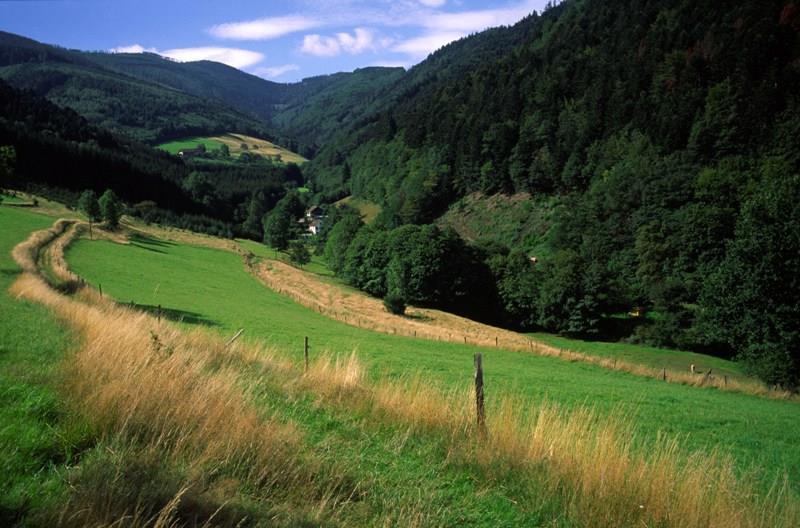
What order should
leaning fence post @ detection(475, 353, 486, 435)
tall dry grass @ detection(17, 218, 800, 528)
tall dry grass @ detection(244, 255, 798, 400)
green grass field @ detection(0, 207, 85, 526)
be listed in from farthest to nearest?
tall dry grass @ detection(244, 255, 798, 400) < leaning fence post @ detection(475, 353, 486, 435) < tall dry grass @ detection(17, 218, 800, 528) < green grass field @ detection(0, 207, 85, 526)

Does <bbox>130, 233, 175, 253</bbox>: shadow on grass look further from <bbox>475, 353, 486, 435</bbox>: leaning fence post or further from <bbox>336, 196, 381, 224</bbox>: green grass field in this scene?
<bbox>336, 196, 381, 224</bbox>: green grass field

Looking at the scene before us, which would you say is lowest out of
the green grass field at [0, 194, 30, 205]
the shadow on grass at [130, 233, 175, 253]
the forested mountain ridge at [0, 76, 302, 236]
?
the shadow on grass at [130, 233, 175, 253]

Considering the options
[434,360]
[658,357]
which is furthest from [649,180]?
[434,360]

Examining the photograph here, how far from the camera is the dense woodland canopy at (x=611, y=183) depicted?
3567 cm

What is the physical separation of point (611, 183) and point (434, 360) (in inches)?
2434

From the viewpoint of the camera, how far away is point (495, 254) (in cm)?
6588

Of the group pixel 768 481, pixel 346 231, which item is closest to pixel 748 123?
pixel 346 231

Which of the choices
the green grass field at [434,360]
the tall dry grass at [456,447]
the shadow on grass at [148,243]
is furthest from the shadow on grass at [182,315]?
the shadow on grass at [148,243]

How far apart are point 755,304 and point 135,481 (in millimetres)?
39836

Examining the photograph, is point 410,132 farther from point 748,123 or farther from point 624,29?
point 748,123

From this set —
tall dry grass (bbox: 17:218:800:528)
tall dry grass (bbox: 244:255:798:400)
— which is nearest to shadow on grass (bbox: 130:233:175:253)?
tall dry grass (bbox: 244:255:798:400)

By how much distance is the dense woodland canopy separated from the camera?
117ft

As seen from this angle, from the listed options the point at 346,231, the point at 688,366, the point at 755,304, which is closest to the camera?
the point at 755,304

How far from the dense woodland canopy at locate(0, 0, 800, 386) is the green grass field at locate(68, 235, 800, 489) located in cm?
1689
